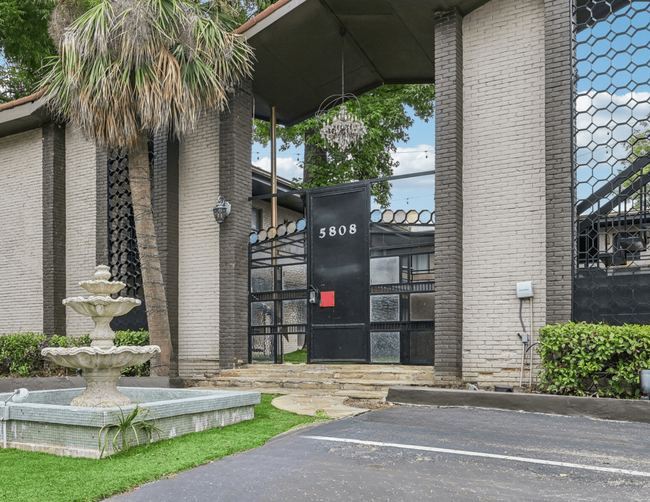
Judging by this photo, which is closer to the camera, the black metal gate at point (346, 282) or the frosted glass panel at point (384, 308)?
the black metal gate at point (346, 282)

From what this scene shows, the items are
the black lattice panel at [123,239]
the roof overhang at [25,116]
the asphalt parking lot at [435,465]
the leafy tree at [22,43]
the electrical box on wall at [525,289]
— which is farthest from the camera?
the leafy tree at [22,43]

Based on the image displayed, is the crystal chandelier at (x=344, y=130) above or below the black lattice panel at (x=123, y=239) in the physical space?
above

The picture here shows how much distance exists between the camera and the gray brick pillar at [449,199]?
1003 cm

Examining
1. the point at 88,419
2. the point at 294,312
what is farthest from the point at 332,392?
the point at 88,419

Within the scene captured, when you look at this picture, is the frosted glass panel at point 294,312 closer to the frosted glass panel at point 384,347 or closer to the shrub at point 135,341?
the frosted glass panel at point 384,347

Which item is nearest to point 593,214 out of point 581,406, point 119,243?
point 581,406

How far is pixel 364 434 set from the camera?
22.6ft

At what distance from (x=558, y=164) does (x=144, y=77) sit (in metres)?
6.65

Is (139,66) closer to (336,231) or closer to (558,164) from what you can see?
(336,231)

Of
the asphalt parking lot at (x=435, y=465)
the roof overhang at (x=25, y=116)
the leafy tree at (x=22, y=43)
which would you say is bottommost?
the asphalt parking lot at (x=435, y=465)

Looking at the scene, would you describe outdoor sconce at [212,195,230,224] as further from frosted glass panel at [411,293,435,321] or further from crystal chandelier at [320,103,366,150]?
frosted glass panel at [411,293,435,321]

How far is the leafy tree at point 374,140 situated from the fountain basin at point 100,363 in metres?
11.9

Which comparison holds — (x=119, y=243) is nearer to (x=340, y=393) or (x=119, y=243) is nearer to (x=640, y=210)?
(x=340, y=393)

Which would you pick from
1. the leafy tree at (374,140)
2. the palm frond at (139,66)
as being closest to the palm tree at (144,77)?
the palm frond at (139,66)
